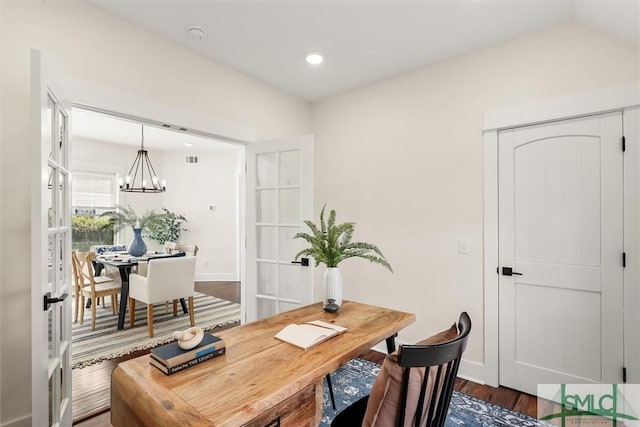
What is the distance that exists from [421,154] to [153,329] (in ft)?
11.6

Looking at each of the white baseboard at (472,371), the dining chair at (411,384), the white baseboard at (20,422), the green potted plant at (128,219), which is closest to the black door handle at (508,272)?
the white baseboard at (472,371)

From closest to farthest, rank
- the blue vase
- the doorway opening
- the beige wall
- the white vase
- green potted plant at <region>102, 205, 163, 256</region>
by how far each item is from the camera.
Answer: the white vase → the beige wall → the blue vase → the doorway opening → green potted plant at <region>102, 205, 163, 256</region>

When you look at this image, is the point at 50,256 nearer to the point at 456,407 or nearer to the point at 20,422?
the point at 20,422

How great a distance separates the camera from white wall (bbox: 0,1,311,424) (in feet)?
5.59

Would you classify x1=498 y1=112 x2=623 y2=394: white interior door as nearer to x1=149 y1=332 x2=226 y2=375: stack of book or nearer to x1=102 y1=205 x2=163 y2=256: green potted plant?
x1=149 y1=332 x2=226 y2=375: stack of book

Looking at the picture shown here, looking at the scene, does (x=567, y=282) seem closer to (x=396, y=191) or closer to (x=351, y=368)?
(x=396, y=191)

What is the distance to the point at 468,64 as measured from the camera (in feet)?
8.71

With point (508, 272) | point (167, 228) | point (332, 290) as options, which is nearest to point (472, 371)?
point (508, 272)

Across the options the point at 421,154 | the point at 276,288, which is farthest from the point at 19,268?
the point at 421,154

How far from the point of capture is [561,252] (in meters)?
2.29

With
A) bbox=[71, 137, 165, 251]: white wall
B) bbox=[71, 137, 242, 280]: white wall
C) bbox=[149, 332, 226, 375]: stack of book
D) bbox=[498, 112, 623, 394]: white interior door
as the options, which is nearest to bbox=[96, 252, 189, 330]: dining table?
bbox=[71, 137, 165, 251]: white wall

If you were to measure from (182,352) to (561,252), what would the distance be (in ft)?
8.10

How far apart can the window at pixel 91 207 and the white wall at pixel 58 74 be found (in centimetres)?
443

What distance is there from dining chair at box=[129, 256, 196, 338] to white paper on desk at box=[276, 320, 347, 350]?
255cm
